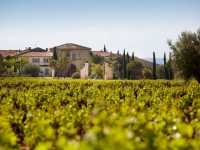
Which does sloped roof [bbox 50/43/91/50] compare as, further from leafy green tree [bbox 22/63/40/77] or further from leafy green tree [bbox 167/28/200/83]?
leafy green tree [bbox 167/28/200/83]

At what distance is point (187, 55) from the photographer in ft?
61.6

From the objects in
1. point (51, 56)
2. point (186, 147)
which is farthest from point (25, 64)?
point (186, 147)

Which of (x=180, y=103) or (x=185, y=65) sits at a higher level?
(x=185, y=65)

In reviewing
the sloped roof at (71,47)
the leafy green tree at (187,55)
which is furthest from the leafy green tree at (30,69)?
the leafy green tree at (187,55)

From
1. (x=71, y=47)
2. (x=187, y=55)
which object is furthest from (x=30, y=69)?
(x=187, y=55)

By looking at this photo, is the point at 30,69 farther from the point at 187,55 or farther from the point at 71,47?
the point at 187,55

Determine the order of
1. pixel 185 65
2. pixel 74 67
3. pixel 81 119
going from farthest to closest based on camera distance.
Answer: pixel 74 67, pixel 185 65, pixel 81 119

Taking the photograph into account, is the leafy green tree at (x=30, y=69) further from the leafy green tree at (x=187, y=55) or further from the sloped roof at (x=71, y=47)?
the leafy green tree at (x=187, y=55)

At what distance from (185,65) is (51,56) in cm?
3698

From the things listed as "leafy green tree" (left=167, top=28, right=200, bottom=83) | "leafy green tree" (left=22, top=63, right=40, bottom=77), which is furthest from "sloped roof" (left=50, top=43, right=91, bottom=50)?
"leafy green tree" (left=167, top=28, right=200, bottom=83)

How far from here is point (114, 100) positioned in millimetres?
10477

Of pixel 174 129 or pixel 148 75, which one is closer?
pixel 174 129

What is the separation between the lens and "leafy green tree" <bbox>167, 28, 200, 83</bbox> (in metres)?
18.4

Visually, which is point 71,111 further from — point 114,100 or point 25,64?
point 25,64
